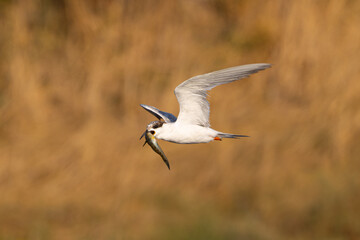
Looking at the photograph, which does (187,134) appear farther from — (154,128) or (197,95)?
(197,95)

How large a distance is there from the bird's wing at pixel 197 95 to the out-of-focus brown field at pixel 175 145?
11.3 ft

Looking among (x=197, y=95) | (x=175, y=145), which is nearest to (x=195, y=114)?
(x=197, y=95)

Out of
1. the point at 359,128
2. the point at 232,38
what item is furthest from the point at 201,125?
the point at 232,38

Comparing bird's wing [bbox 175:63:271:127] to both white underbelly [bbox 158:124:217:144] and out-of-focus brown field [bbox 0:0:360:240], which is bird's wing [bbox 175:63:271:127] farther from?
out-of-focus brown field [bbox 0:0:360:240]

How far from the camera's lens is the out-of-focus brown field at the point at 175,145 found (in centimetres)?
616

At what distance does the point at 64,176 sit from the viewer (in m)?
6.21

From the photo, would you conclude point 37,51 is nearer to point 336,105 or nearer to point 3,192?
point 3,192

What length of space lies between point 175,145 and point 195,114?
147 inches

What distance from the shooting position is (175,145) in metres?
6.22

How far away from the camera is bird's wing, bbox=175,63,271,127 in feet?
8.07

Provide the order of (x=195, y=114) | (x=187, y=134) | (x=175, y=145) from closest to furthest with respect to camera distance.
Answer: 1. (x=187, y=134)
2. (x=195, y=114)
3. (x=175, y=145)

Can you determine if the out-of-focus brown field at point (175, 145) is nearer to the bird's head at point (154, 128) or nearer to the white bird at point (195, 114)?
the white bird at point (195, 114)

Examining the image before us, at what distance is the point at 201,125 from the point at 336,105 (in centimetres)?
404

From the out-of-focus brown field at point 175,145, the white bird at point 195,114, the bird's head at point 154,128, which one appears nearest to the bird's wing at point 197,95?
the white bird at point 195,114
